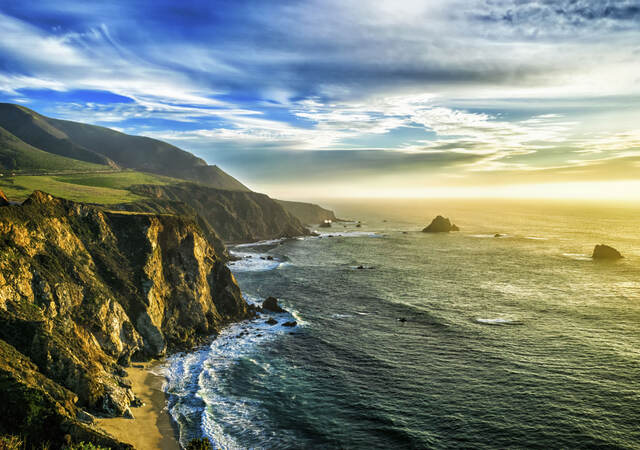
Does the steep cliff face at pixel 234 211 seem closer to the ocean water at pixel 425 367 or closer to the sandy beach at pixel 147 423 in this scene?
the ocean water at pixel 425 367

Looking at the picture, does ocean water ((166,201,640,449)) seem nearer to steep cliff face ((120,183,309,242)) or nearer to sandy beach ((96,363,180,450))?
sandy beach ((96,363,180,450))

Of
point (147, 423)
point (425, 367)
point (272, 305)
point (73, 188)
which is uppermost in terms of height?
point (73, 188)

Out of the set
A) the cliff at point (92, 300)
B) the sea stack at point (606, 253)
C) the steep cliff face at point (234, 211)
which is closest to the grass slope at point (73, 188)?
the steep cliff face at point (234, 211)

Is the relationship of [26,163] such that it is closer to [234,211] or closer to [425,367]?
[234,211]

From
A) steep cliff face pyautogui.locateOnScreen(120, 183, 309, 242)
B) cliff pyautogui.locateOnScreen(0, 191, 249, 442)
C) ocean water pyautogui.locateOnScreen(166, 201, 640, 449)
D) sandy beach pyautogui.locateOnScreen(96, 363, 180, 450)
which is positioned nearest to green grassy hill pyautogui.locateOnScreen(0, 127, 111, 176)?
steep cliff face pyautogui.locateOnScreen(120, 183, 309, 242)

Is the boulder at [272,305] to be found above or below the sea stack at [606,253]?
below

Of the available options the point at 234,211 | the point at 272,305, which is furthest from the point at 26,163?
the point at 272,305

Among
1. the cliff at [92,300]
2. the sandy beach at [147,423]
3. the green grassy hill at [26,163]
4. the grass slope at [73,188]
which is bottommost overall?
the sandy beach at [147,423]
